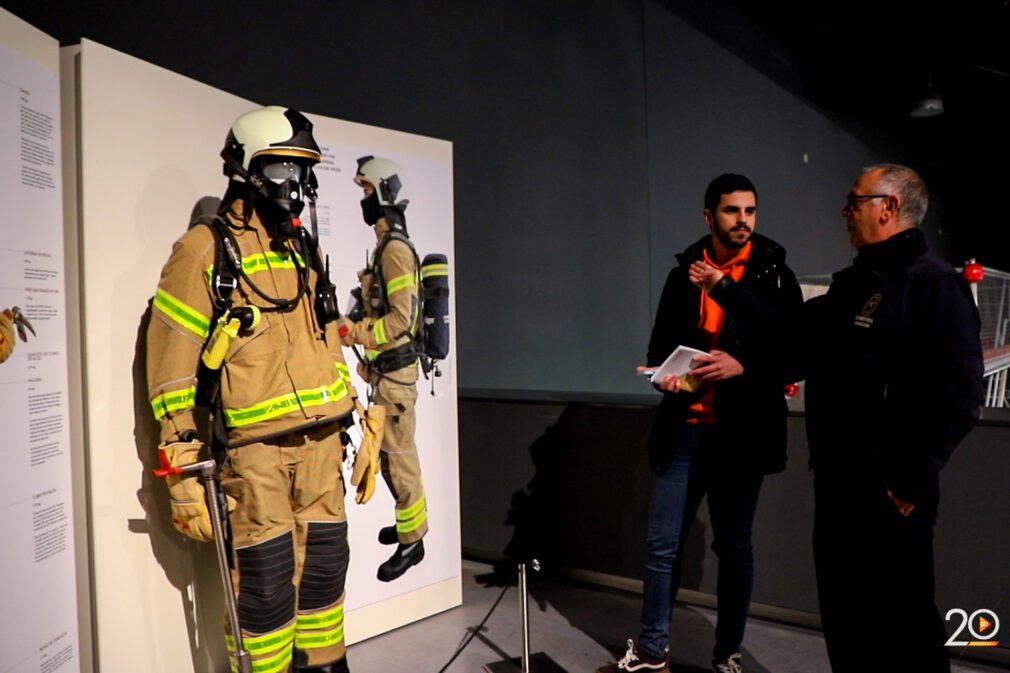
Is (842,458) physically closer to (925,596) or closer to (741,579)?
(925,596)

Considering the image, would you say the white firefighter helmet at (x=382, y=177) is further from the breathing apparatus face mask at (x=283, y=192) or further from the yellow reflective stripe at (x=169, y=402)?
the yellow reflective stripe at (x=169, y=402)

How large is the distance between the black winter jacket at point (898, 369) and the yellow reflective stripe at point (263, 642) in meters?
1.52

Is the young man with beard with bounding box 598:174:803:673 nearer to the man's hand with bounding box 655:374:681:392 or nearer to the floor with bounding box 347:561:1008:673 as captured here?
the man's hand with bounding box 655:374:681:392

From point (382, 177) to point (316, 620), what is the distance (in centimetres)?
160

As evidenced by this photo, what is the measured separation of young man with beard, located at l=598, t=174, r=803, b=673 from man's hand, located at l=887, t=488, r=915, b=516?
57 cm

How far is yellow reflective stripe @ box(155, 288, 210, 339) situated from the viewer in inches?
83.4

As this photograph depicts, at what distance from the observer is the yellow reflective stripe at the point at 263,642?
85.0 inches

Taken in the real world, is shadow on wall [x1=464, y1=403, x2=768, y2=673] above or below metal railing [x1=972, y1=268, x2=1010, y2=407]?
below

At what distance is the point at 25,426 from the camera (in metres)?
2.00

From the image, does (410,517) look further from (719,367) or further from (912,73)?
(912,73)

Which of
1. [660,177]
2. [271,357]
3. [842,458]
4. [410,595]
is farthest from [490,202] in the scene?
[842,458]

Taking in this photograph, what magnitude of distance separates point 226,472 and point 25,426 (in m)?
0.50

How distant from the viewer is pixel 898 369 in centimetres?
193

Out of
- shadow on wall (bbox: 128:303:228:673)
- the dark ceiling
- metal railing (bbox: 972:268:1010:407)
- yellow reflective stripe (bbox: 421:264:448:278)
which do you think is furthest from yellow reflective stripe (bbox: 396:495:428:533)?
the dark ceiling
